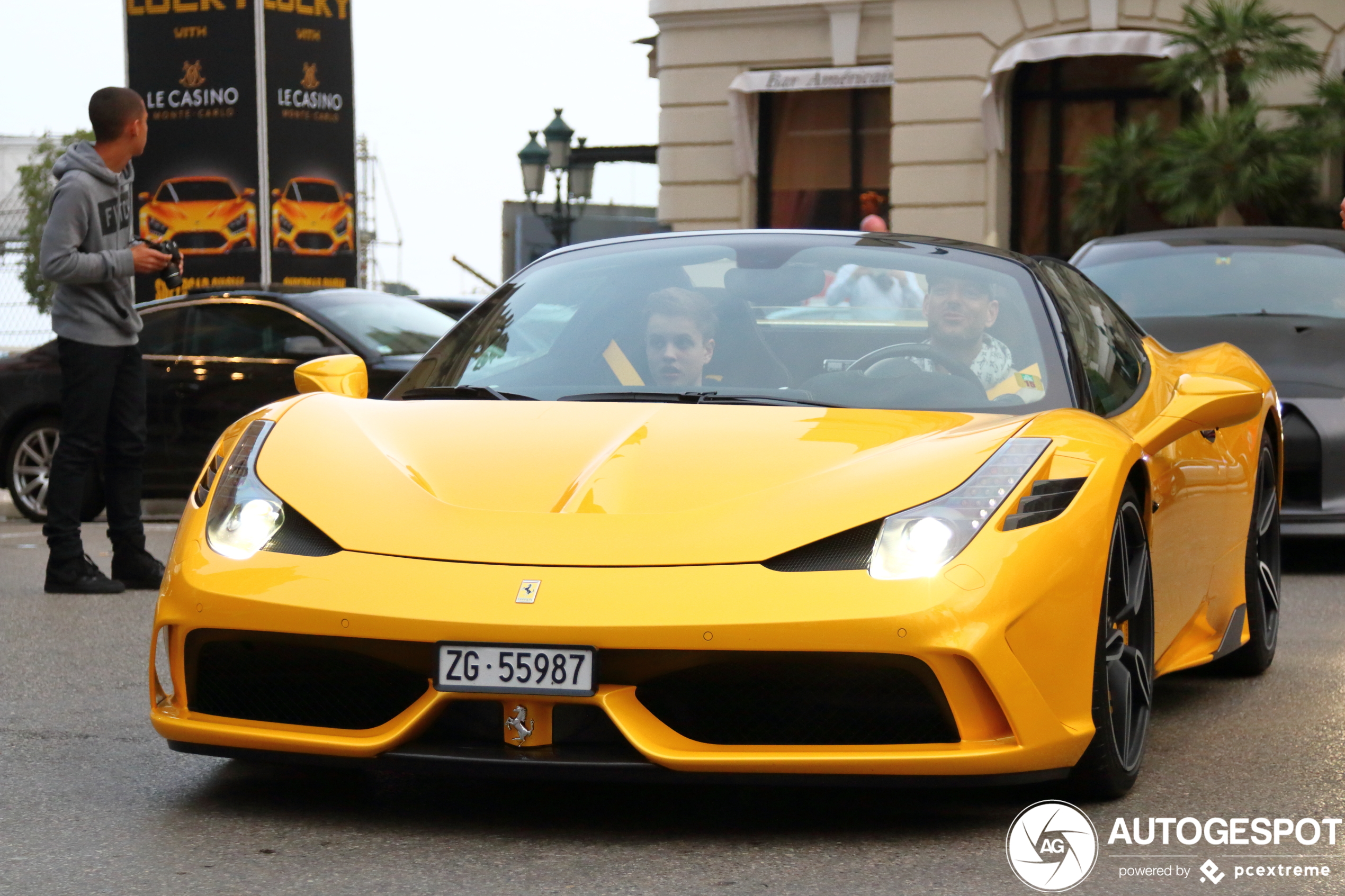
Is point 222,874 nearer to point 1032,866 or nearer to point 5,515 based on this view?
point 1032,866

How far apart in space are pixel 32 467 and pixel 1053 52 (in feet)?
45.0

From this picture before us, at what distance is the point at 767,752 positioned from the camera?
3379 mm

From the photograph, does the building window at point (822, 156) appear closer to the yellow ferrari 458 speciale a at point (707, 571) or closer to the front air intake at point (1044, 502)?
the yellow ferrari 458 speciale a at point (707, 571)

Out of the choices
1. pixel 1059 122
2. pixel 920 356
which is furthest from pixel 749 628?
pixel 1059 122

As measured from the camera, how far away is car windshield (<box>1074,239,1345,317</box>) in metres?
8.66

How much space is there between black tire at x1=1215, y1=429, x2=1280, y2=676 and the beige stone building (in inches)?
613

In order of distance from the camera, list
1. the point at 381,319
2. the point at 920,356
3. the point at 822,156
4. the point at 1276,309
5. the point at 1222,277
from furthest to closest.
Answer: the point at 822,156, the point at 381,319, the point at 1222,277, the point at 1276,309, the point at 920,356

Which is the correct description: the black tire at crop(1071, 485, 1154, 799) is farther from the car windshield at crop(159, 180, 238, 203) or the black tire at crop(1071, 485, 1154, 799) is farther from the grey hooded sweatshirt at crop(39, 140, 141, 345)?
the car windshield at crop(159, 180, 238, 203)

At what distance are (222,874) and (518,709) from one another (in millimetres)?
574

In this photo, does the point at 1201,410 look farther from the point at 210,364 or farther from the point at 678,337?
the point at 210,364

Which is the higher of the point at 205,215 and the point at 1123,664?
the point at 205,215

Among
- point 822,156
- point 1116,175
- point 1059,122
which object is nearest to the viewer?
point 1116,175

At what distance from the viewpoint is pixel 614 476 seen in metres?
3.64

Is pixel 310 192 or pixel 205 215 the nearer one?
pixel 205 215
